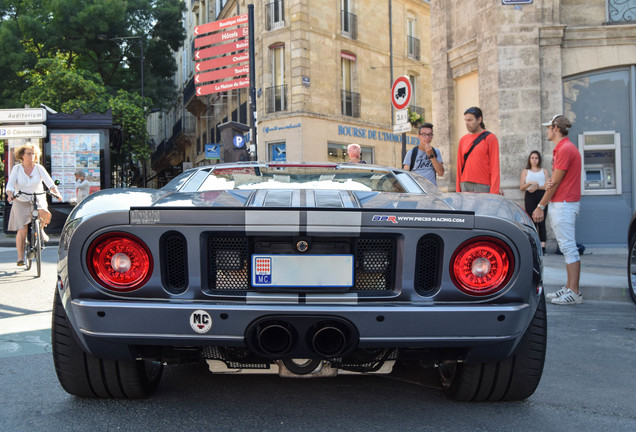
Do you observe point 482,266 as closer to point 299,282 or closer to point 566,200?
point 299,282

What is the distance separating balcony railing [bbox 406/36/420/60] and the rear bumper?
3028 centimetres

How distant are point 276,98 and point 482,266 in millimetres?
24415

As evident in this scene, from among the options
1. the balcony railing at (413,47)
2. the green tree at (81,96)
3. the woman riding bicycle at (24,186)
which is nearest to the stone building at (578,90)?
the woman riding bicycle at (24,186)

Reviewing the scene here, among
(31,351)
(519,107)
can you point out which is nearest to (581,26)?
(519,107)

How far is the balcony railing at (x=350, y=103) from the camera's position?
2723 cm

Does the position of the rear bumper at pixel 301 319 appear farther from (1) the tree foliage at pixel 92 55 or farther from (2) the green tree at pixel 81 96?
(1) the tree foliage at pixel 92 55

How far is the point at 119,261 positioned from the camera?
236cm

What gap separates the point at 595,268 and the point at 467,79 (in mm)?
5236

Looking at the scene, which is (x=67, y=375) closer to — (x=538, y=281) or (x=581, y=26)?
(x=538, y=281)

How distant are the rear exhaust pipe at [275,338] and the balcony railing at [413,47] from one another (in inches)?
1197

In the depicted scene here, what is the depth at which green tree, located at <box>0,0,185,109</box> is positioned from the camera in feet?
95.2

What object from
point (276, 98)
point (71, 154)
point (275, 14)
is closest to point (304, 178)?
point (71, 154)

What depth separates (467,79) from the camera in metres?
12.0

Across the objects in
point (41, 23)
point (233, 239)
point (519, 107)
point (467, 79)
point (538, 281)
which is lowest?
point (538, 281)
